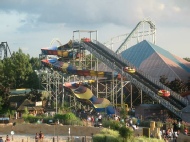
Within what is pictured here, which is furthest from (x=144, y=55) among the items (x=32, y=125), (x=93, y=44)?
(x=32, y=125)

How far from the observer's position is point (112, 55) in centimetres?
Answer: 5656

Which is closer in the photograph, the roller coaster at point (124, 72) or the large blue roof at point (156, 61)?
the roller coaster at point (124, 72)

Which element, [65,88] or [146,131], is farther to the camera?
[65,88]

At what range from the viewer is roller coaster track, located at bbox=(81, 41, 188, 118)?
4606 cm

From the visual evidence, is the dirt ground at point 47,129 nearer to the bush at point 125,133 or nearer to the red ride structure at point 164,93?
the red ride structure at point 164,93

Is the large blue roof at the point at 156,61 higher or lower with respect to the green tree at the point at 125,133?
higher

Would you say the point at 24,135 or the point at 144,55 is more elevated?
the point at 144,55

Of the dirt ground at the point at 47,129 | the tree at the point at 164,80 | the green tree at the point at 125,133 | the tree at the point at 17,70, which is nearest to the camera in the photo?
the green tree at the point at 125,133

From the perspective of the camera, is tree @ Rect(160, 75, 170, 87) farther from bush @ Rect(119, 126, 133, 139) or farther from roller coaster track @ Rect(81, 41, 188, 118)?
bush @ Rect(119, 126, 133, 139)

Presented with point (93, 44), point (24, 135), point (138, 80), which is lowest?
point (24, 135)

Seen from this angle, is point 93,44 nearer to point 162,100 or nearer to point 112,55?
point 112,55

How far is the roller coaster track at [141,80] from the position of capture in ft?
151

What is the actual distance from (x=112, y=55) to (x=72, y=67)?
4575mm

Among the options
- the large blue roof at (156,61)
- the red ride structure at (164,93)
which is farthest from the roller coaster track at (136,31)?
the red ride structure at (164,93)
